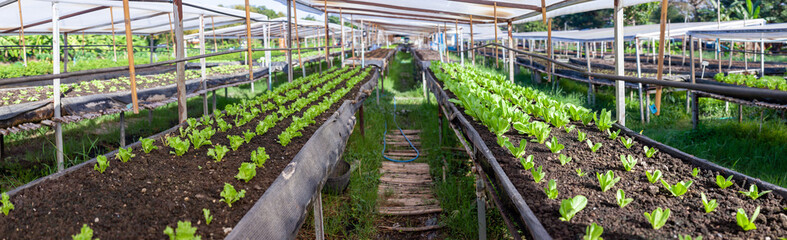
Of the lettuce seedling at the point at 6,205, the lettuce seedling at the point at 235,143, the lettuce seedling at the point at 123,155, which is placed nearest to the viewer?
the lettuce seedling at the point at 6,205

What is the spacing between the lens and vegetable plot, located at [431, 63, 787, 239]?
1853 mm

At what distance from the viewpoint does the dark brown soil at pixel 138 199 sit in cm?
188

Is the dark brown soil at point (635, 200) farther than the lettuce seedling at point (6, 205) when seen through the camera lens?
No

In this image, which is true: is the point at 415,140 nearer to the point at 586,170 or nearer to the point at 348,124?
the point at 348,124

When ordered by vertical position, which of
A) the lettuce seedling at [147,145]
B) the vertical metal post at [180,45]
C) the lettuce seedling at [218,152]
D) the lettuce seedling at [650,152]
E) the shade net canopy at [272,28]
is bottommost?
the lettuce seedling at [650,152]

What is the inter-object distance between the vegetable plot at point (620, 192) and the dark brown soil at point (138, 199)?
1450 millimetres

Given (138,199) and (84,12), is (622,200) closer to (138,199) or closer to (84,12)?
(138,199)

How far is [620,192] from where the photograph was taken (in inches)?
83.1

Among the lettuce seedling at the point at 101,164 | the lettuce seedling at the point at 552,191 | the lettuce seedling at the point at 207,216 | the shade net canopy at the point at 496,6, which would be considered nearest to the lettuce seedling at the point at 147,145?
the lettuce seedling at the point at 101,164

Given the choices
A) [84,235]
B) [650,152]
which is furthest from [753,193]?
[84,235]

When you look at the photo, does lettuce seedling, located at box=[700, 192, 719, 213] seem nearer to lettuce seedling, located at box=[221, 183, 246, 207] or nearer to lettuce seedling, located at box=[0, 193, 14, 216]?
lettuce seedling, located at box=[221, 183, 246, 207]

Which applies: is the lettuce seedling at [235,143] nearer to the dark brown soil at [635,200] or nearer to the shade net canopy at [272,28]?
the dark brown soil at [635,200]

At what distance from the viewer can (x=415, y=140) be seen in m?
7.05

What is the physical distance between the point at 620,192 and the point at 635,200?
152 mm
